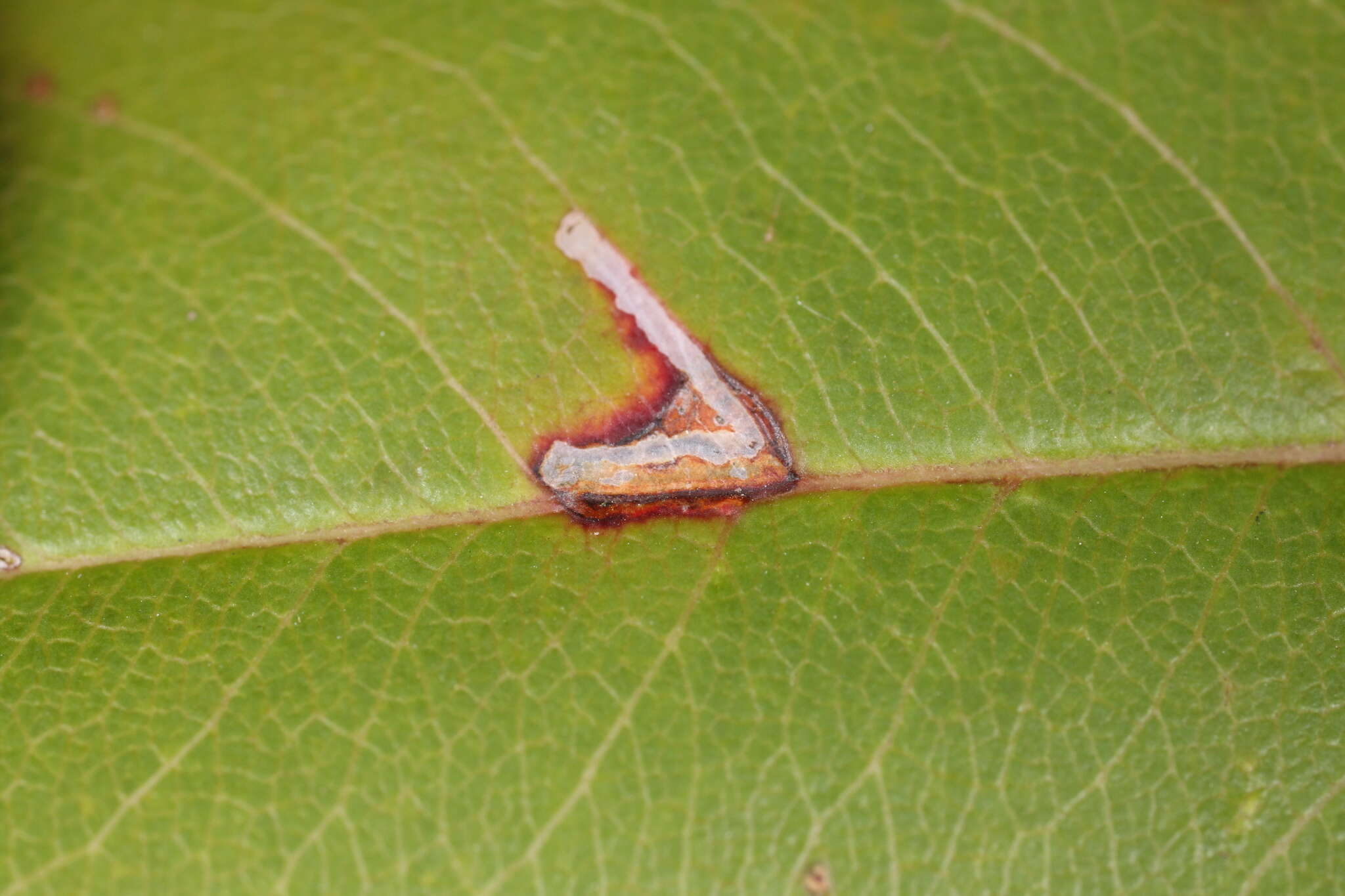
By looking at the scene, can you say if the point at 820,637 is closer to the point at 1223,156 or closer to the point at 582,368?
the point at 582,368

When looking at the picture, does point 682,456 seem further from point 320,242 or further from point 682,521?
point 320,242

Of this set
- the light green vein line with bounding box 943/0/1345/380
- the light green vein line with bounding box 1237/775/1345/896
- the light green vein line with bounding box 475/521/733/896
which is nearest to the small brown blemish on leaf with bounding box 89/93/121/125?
the light green vein line with bounding box 475/521/733/896

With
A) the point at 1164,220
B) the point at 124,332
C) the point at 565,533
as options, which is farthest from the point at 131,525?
the point at 1164,220

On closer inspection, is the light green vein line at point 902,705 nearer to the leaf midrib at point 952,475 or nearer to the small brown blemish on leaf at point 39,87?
the leaf midrib at point 952,475

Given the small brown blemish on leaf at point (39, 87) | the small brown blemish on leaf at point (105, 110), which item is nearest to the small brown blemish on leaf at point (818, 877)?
the small brown blemish on leaf at point (105, 110)

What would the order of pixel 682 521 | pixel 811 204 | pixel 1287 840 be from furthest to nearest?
pixel 811 204
pixel 682 521
pixel 1287 840

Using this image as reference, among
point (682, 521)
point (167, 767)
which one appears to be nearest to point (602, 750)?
point (682, 521)
